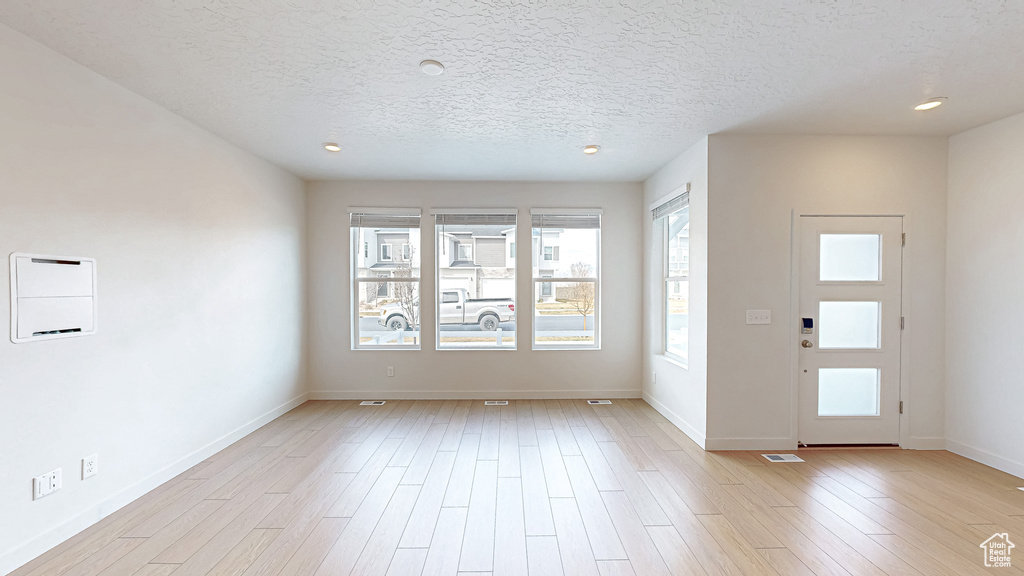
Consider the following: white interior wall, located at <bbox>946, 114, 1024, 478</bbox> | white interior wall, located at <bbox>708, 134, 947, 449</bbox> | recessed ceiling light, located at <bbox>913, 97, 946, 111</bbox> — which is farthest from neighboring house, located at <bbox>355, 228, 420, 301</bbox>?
white interior wall, located at <bbox>946, 114, 1024, 478</bbox>

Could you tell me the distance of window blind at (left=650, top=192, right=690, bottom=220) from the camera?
4105mm

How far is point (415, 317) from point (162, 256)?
2.65 m

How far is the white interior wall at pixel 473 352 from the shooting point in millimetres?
5188

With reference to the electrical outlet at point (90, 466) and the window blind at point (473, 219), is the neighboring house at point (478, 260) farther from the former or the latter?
the electrical outlet at point (90, 466)

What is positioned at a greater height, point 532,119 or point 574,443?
point 532,119

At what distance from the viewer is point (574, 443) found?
3781 mm

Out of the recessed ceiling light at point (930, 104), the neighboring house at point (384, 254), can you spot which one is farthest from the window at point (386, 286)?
the recessed ceiling light at point (930, 104)

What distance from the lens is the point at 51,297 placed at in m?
2.29

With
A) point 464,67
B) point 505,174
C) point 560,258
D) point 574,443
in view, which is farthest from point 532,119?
point 574,443

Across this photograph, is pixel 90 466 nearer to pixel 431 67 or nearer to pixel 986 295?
pixel 431 67

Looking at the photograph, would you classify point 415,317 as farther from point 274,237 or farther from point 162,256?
point 162,256

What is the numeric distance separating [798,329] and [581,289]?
2305mm

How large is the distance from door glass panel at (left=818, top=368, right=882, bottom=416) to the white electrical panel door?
17.2ft

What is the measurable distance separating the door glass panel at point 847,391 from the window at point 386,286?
4.12 meters
